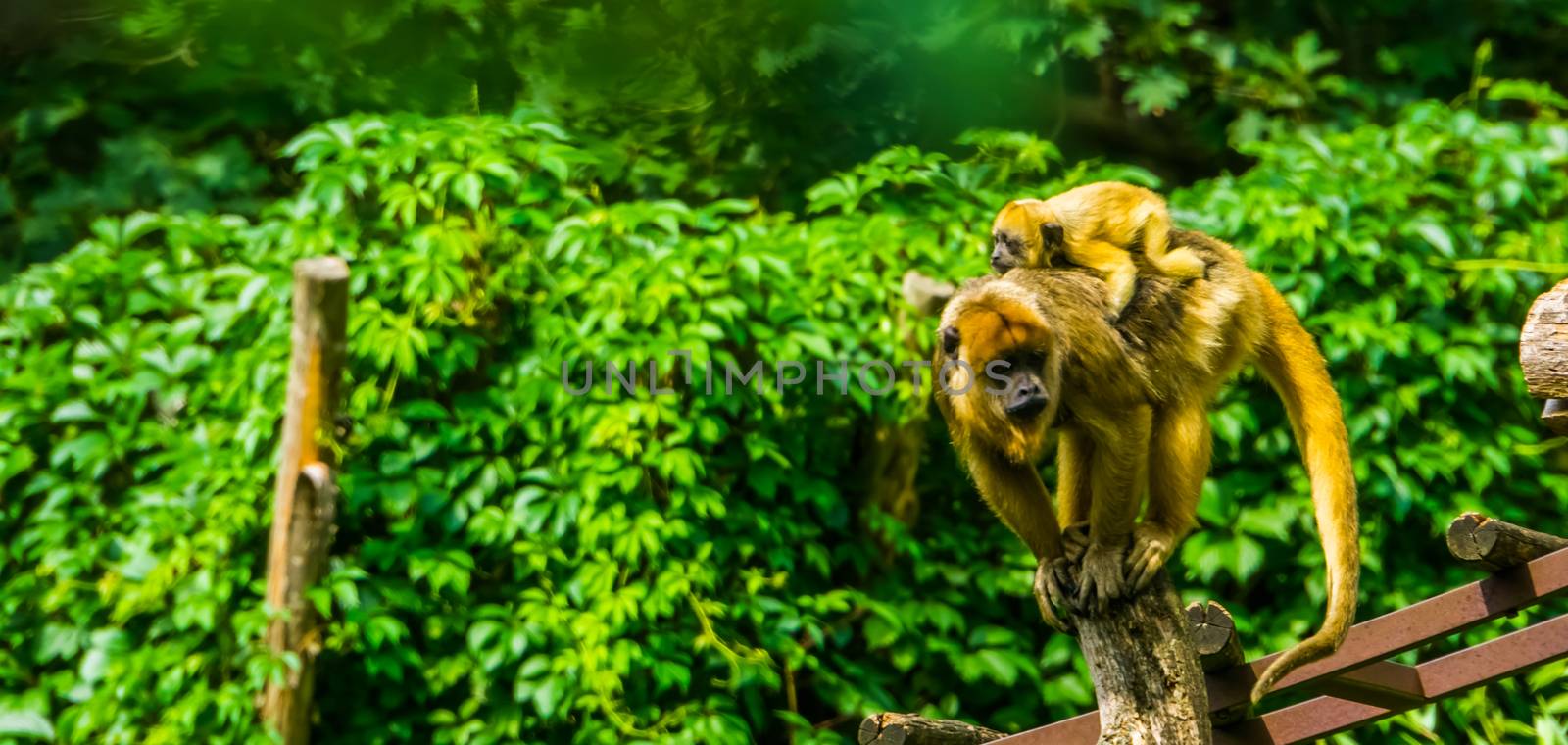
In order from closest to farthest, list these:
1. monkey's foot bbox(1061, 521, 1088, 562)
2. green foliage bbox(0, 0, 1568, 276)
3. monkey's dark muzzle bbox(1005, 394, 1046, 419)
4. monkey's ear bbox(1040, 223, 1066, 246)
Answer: green foliage bbox(0, 0, 1568, 276), monkey's dark muzzle bbox(1005, 394, 1046, 419), monkey's foot bbox(1061, 521, 1088, 562), monkey's ear bbox(1040, 223, 1066, 246)

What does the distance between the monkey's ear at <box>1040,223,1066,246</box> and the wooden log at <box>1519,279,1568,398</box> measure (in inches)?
41.4

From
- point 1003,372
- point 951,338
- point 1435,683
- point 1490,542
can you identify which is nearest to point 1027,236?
point 951,338

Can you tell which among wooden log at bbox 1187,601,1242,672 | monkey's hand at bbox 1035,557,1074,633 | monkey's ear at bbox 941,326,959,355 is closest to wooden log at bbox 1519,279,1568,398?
wooden log at bbox 1187,601,1242,672

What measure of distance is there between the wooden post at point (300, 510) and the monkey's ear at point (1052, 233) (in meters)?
2.30

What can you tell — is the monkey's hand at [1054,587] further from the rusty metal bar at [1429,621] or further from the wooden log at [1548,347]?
the wooden log at [1548,347]

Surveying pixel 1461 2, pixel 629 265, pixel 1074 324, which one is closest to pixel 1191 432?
pixel 1074 324

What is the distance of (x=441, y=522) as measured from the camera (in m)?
4.84

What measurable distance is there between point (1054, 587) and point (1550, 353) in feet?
3.88

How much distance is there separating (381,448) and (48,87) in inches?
144

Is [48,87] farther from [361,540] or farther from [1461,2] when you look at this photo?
[1461,2]

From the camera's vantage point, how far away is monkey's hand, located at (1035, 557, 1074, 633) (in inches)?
125

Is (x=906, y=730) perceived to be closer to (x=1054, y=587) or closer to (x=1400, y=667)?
(x=1054, y=587)

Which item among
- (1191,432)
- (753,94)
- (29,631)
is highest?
(753,94)

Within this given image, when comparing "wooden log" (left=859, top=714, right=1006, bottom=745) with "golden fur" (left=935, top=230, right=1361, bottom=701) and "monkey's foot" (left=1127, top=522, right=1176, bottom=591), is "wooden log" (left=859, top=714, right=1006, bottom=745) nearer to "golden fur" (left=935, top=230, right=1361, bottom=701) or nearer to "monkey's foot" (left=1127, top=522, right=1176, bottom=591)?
"golden fur" (left=935, top=230, right=1361, bottom=701)
